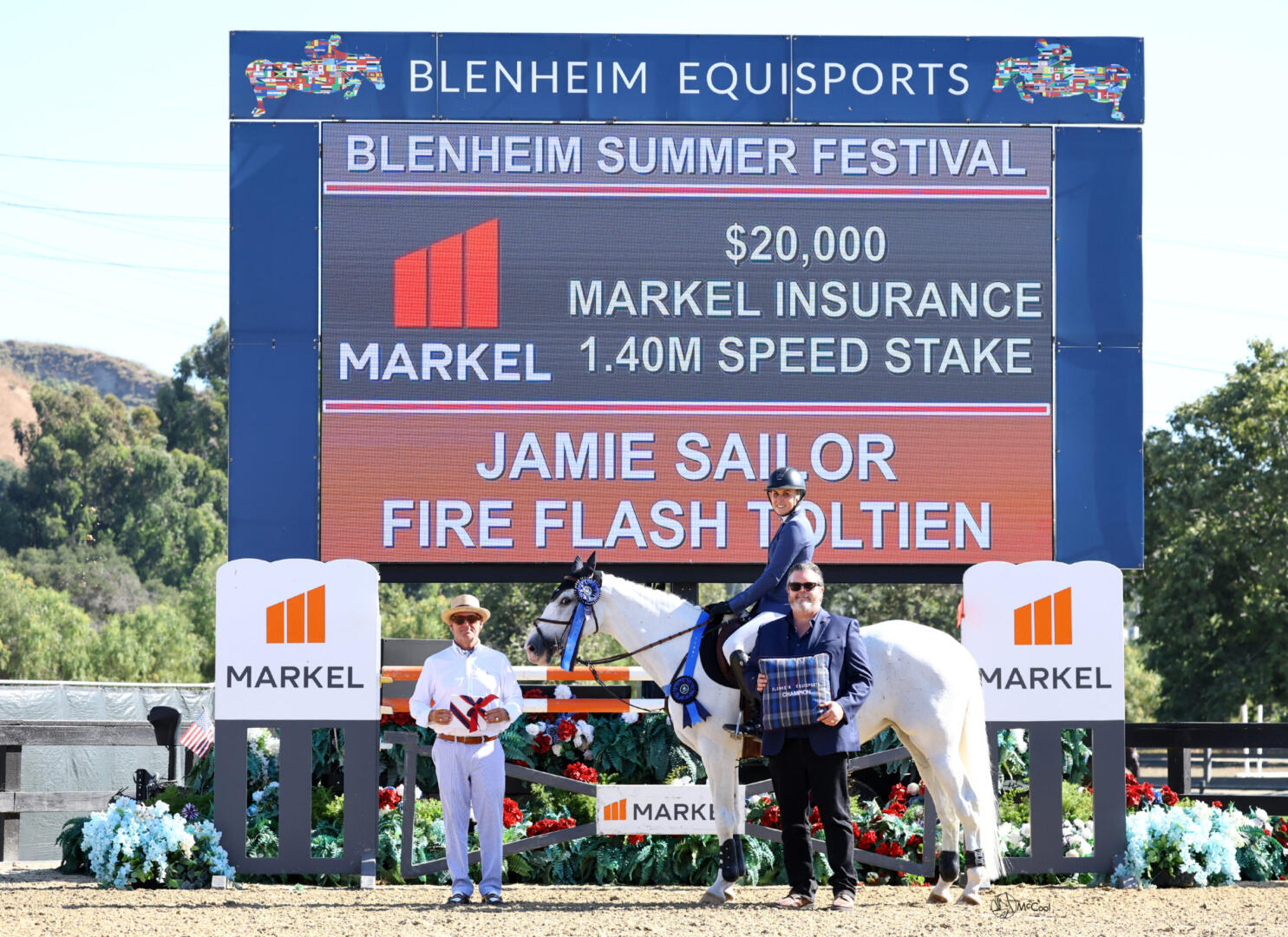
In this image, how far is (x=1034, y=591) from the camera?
870 centimetres

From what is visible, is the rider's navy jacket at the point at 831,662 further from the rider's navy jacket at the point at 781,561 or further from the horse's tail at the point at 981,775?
the horse's tail at the point at 981,775

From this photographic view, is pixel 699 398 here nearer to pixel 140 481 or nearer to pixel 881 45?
pixel 881 45

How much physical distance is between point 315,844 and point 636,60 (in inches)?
206

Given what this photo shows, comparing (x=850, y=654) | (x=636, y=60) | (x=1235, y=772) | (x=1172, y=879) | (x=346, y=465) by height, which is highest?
(x=636, y=60)

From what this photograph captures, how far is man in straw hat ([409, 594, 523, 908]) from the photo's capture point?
7793 mm

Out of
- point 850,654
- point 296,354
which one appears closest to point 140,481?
point 296,354

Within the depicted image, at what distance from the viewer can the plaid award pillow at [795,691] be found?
7012 mm

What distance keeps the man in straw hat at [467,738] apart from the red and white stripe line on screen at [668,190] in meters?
3.32

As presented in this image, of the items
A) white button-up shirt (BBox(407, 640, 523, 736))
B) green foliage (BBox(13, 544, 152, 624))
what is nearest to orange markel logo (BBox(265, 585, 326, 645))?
white button-up shirt (BBox(407, 640, 523, 736))

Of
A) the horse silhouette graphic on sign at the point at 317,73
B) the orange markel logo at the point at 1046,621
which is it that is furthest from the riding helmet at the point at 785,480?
the horse silhouette graphic on sign at the point at 317,73

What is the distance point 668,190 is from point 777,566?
11.6 feet

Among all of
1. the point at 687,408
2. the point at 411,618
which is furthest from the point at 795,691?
the point at 411,618

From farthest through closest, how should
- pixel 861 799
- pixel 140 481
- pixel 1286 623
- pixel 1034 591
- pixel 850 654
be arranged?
pixel 140 481 → pixel 1286 623 → pixel 861 799 → pixel 1034 591 → pixel 850 654

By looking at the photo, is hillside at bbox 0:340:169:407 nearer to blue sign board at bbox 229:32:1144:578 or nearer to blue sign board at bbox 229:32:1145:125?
blue sign board at bbox 229:32:1145:125
